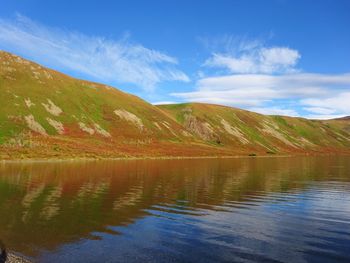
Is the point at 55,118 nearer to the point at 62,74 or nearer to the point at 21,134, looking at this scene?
the point at 21,134

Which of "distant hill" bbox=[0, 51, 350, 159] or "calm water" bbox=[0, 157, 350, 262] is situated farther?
"distant hill" bbox=[0, 51, 350, 159]

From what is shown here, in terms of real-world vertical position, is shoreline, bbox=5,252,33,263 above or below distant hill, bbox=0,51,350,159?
below

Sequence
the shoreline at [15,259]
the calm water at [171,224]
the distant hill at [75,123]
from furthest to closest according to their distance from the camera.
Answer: the distant hill at [75,123], the calm water at [171,224], the shoreline at [15,259]

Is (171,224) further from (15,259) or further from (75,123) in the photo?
(75,123)

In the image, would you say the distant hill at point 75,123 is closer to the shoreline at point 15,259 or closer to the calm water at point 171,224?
the calm water at point 171,224

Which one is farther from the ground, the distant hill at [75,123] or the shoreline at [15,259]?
the distant hill at [75,123]

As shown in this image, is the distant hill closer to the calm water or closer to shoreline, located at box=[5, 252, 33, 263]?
the calm water

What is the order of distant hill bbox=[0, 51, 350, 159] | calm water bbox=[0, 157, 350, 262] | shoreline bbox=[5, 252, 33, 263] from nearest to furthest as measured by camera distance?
shoreline bbox=[5, 252, 33, 263] < calm water bbox=[0, 157, 350, 262] < distant hill bbox=[0, 51, 350, 159]

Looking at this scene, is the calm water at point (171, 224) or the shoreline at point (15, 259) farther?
the calm water at point (171, 224)

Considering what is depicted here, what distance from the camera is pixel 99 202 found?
3133 cm

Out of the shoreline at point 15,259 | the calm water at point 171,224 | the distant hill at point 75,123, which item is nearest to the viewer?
the shoreline at point 15,259

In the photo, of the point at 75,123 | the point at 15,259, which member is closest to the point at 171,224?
the point at 15,259

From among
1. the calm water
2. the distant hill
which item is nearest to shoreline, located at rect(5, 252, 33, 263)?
the calm water

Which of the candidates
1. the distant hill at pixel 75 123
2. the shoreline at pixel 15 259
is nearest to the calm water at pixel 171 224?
the shoreline at pixel 15 259
